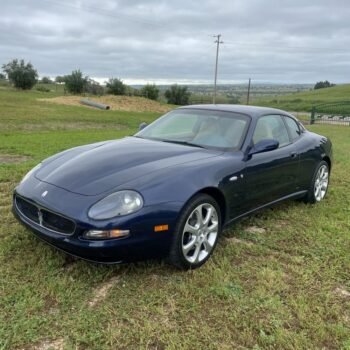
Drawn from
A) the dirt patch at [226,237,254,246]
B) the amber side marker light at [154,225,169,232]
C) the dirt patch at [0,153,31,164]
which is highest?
the amber side marker light at [154,225,169,232]

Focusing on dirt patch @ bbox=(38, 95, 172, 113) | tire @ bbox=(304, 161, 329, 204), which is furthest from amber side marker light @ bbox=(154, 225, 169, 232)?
dirt patch @ bbox=(38, 95, 172, 113)

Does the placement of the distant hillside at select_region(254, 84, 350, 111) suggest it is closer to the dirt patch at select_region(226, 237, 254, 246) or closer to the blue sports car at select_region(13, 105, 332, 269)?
the blue sports car at select_region(13, 105, 332, 269)

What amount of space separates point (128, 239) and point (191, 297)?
66cm

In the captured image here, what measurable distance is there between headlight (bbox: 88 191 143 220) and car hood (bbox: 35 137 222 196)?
0.37 feet

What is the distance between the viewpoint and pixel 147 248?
310cm

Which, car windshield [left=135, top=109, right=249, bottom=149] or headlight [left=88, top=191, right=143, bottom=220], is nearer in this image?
headlight [left=88, top=191, right=143, bottom=220]

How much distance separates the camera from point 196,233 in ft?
11.4

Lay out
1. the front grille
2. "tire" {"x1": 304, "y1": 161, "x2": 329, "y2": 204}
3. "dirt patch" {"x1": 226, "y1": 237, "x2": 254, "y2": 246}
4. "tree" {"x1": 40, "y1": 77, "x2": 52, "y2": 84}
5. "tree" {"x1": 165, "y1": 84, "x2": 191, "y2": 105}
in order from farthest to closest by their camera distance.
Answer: "tree" {"x1": 40, "y1": 77, "x2": 52, "y2": 84} < "tree" {"x1": 165, "y1": 84, "x2": 191, "y2": 105} < "tire" {"x1": 304, "y1": 161, "x2": 329, "y2": 204} < "dirt patch" {"x1": 226, "y1": 237, "x2": 254, "y2": 246} < the front grille

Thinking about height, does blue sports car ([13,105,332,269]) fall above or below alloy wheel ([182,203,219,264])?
above

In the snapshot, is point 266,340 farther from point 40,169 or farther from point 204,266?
point 40,169

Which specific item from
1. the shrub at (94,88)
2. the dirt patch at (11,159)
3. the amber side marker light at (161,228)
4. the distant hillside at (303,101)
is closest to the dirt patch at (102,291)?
the amber side marker light at (161,228)

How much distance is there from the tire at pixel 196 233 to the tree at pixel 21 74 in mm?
48458

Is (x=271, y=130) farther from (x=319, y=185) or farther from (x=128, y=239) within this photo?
(x=128, y=239)

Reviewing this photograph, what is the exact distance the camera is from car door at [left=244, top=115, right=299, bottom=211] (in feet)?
13.6
